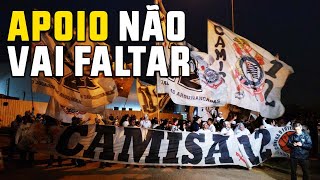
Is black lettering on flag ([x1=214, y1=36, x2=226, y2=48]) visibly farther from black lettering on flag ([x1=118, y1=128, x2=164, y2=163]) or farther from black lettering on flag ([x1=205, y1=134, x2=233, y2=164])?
black lettering on flag ([x1=118, y1=128, x2=164, y2=163])

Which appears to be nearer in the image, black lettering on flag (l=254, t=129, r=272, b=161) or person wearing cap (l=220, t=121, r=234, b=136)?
person wearing cap (l=220, t=121, r=234, b=136)

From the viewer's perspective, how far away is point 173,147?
12406 millimetres

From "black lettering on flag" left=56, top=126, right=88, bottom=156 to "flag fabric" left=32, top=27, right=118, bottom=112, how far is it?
44.8 inches

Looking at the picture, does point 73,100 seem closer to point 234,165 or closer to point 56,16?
point 56,16

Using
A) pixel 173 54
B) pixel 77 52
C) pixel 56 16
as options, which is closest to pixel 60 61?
pixel 77 52

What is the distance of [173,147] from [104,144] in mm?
2221

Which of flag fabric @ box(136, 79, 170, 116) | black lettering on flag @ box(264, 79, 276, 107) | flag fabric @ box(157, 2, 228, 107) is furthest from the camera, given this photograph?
flag fabric @ box(136, 79, 170, 116)

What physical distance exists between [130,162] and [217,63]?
4405 mm

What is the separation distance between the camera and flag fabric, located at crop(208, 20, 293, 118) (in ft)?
41.9

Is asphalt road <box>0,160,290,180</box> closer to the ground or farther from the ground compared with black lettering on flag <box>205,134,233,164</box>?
closer to the ground

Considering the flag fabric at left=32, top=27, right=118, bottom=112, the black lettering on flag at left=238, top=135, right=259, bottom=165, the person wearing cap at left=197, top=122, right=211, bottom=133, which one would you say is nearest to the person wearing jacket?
the black lettering on flag at left=238, top=135, right=259, bottom=165

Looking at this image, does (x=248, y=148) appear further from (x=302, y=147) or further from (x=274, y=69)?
(x=302, y=147)

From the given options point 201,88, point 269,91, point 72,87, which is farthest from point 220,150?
point 72,87

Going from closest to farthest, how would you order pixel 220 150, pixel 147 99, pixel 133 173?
pixel 133 173
pixel 220 150
pixel 147 99
